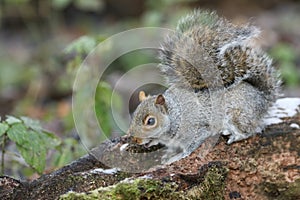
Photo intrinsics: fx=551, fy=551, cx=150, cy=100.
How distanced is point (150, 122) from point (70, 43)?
83.9 inches

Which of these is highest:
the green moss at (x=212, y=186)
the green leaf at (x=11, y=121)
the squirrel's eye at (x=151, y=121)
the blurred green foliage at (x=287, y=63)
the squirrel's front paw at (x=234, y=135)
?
the blurred green foliage at (x=287, y=63)

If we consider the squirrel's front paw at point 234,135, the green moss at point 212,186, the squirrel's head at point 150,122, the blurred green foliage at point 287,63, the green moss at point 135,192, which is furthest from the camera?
the blurred green foliage at point 287,63

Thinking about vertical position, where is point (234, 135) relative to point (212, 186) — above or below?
above

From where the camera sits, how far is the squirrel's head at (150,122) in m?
2.94

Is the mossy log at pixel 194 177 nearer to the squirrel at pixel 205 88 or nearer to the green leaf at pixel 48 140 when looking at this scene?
the squirrel at pixel 205 88

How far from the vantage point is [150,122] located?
9.78 feet

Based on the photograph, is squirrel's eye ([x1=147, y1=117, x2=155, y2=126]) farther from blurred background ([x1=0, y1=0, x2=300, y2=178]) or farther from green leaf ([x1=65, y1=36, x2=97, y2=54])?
green leaf ([x1=65, y1=36, x2=97, y2=54])

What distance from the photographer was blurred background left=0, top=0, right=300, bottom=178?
489 cm

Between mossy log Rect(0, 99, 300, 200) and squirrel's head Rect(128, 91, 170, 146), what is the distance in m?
0.16

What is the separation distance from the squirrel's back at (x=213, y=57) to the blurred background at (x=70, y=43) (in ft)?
2.56

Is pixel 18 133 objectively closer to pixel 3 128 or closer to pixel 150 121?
pixel 3 128

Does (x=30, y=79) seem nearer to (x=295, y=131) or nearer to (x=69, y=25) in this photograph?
(x=69, y=25)

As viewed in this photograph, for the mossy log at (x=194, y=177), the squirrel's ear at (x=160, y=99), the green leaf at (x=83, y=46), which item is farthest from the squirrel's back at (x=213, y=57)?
the green leaf at (x=83, y=46)

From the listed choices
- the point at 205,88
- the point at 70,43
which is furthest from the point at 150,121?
the point at 70,43
